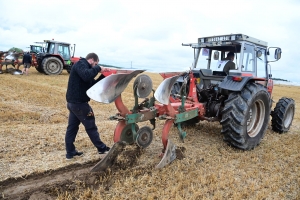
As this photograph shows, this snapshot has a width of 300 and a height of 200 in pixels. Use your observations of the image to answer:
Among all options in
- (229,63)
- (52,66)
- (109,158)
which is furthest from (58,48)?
(109,158)

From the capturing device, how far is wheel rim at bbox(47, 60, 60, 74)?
51.2 feet

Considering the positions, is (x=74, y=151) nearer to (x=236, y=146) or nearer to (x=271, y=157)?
(x=236, y=146)

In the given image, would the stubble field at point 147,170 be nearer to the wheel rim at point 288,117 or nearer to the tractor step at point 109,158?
the tractor step at point 109,158

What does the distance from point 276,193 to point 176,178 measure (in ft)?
4.07

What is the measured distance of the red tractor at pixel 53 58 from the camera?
50.7ft

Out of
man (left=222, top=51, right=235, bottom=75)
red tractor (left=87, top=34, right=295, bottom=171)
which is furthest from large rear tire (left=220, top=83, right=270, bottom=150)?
man (left=222, top=51, right=235, bottom=75)

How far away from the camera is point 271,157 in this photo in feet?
14.0

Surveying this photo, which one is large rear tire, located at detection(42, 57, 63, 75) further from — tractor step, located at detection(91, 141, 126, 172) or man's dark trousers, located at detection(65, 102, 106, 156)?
tractor step, located at detection(91, 141, 126, 172)

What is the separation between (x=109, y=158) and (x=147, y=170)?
0.54 m

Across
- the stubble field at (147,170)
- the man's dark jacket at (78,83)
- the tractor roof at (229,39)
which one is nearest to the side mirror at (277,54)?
the tractor roof at (229,39)

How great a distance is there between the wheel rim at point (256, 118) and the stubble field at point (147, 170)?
1.10ft

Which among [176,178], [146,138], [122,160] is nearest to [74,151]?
[122,160]

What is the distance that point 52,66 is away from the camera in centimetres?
1566

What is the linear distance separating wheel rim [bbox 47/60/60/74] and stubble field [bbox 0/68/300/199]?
1104 centimetres
